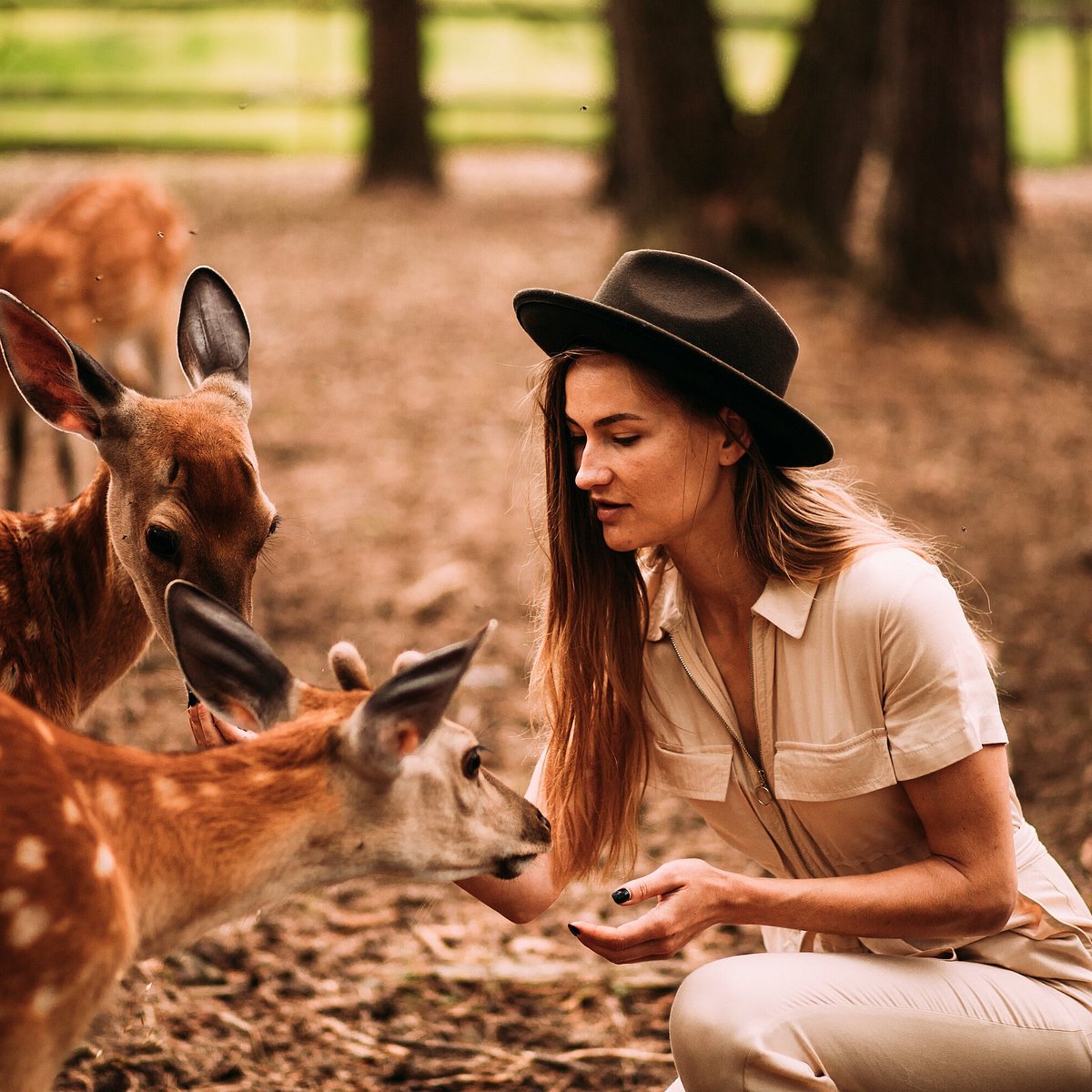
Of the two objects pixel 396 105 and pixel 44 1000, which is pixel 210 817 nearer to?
pixel 44 1000

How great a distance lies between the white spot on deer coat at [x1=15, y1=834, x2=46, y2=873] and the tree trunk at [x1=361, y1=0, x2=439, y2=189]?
13308 millimetres

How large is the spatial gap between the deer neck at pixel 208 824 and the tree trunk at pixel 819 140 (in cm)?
774

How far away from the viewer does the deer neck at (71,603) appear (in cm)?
336

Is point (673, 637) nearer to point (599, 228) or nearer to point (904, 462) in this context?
point (904, 462)

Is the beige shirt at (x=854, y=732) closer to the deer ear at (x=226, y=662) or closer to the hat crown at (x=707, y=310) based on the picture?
the hat crown at (x=707, y=310)

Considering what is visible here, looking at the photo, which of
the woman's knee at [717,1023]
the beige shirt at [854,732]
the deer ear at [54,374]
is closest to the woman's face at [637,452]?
the beige shirt at [854,732]

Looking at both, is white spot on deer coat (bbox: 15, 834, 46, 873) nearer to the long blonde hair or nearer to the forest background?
the forest background

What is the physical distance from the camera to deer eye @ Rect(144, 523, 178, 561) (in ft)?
10.6

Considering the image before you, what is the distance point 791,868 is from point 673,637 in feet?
1.77

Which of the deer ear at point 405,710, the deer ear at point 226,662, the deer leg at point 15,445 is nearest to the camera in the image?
the deer ear at point 405,710

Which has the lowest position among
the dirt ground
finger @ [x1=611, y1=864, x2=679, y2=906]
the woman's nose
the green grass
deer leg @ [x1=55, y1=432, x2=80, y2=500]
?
the dirt ground

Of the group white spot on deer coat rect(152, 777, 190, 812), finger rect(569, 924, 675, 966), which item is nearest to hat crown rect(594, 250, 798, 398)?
finger rect(569, 924, 675, 966)

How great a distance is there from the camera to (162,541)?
3250 mm

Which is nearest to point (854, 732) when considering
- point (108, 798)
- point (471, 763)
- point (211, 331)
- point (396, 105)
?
point (471, 763)
